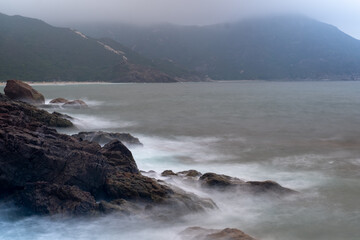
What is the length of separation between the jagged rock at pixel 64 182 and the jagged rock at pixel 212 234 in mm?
1035

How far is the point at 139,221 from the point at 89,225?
99cm

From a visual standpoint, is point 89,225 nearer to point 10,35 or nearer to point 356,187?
point 356,187

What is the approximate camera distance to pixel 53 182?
8.55 meters

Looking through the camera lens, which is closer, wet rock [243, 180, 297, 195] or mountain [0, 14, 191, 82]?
wet rock [243, 180, 297, 195]

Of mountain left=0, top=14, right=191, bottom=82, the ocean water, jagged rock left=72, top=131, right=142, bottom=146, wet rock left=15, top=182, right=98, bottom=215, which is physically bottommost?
the ocean water

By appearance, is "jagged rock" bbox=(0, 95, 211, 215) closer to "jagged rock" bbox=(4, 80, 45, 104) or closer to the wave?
the wave

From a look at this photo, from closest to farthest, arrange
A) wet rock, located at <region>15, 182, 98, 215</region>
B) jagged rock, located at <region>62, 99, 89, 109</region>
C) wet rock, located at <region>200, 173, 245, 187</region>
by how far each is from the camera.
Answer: wet rock, located at <region>15, 182, 98, 215</region> < wet rock, located at <region>200, 173, 245, 187</region> < jagged rock, located at <region>62, 99, 89, 109</region>

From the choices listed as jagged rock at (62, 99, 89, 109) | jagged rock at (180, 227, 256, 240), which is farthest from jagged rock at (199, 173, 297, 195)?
jagged rock at (62, 99, 89, 109)

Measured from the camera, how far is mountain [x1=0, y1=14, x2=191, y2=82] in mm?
119500

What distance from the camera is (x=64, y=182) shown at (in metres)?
8.60

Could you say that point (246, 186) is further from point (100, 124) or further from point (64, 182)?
point (100, 124)

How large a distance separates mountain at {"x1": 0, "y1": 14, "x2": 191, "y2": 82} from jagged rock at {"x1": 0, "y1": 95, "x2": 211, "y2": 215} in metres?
107

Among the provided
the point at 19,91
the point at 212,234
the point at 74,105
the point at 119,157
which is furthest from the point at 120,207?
the point at 74,105

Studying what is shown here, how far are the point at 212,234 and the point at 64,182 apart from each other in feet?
11.7
